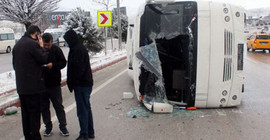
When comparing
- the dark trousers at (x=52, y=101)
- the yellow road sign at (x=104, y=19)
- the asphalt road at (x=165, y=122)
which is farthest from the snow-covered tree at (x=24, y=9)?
the dark trousers at (x=52, y=101)

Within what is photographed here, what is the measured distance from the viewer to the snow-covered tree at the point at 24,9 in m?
9.52

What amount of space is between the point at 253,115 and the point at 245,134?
1202 millimetres

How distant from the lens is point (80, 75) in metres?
4.06

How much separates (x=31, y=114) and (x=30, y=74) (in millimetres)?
610

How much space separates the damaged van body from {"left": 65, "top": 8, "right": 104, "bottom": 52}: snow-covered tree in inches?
439

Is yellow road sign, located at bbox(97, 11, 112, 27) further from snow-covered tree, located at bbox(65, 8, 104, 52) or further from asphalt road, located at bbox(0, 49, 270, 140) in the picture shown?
asphalt road, located at bbox(0, 49, 270, 140)

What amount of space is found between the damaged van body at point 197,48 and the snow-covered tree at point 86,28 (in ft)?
36.6

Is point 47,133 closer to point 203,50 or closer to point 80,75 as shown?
point 80,75

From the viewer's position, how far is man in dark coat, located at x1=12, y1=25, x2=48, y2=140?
3824 millimetres

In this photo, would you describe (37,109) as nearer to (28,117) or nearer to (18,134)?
(28,117)

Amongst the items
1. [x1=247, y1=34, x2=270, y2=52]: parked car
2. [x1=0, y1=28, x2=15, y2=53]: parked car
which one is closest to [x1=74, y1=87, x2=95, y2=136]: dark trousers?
[x1=247, y1=34, x2=270, y2=52]: parked car

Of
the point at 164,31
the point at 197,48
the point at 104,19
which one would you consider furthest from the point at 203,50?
the point at 104,19

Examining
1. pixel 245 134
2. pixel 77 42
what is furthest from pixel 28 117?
pixel 245 134

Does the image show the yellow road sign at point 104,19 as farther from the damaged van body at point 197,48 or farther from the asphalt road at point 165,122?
the damaged van body at point 197,48
